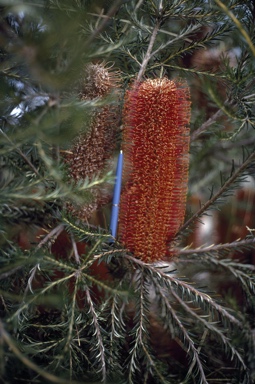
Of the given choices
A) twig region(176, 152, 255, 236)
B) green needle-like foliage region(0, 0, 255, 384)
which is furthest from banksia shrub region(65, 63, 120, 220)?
twig region(176, 152, 255, 236)

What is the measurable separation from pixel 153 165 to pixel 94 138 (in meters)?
0.07

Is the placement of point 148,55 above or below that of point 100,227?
above

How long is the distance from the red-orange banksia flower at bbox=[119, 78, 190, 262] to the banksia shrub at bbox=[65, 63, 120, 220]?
0.06 ft

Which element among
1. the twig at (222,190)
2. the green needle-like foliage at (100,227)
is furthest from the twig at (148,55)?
A: the twig at (222,190)

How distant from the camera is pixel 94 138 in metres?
0.46

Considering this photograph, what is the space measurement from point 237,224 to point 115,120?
0.34 m

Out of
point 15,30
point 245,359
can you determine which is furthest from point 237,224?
point 15,30

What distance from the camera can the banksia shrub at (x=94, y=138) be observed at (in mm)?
451

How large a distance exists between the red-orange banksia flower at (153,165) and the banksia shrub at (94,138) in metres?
0.02

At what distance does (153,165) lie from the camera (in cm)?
45

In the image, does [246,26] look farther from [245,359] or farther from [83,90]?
[245,359]

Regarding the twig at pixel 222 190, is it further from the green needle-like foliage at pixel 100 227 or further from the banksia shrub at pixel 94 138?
the banksia shrub at pixel 94 138

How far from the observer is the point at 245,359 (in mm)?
447

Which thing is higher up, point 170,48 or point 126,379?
point 170,48
